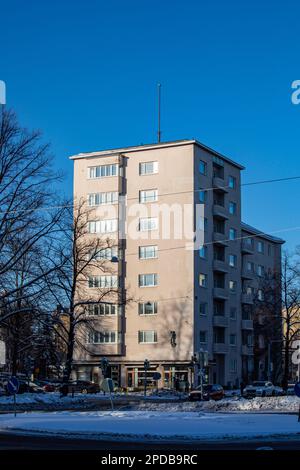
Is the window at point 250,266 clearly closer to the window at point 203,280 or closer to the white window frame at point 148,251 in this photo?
the window at point 203,280

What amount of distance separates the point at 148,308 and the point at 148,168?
14.5 m

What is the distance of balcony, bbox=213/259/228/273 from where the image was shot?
259 ft

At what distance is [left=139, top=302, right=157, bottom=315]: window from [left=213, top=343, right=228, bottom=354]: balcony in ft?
25.1

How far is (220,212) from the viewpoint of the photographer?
79562mm

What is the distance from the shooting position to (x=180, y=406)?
110 ft

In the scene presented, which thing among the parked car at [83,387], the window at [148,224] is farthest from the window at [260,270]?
the parked car at [83,387]

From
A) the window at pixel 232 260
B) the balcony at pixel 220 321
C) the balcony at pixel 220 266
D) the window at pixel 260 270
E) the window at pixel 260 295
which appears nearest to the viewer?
the balcony at pixel 220 321

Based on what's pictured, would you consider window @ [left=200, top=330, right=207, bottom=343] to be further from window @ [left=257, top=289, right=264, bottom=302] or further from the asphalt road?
the asphalt road

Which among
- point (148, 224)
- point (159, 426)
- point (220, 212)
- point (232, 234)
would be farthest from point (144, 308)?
point (159, 426)

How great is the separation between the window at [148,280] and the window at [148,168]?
10629 mm

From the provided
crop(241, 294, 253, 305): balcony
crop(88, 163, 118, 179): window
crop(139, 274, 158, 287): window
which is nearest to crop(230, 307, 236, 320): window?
crop(241, 294, 253, 305): balcony

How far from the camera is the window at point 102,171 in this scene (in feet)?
257
